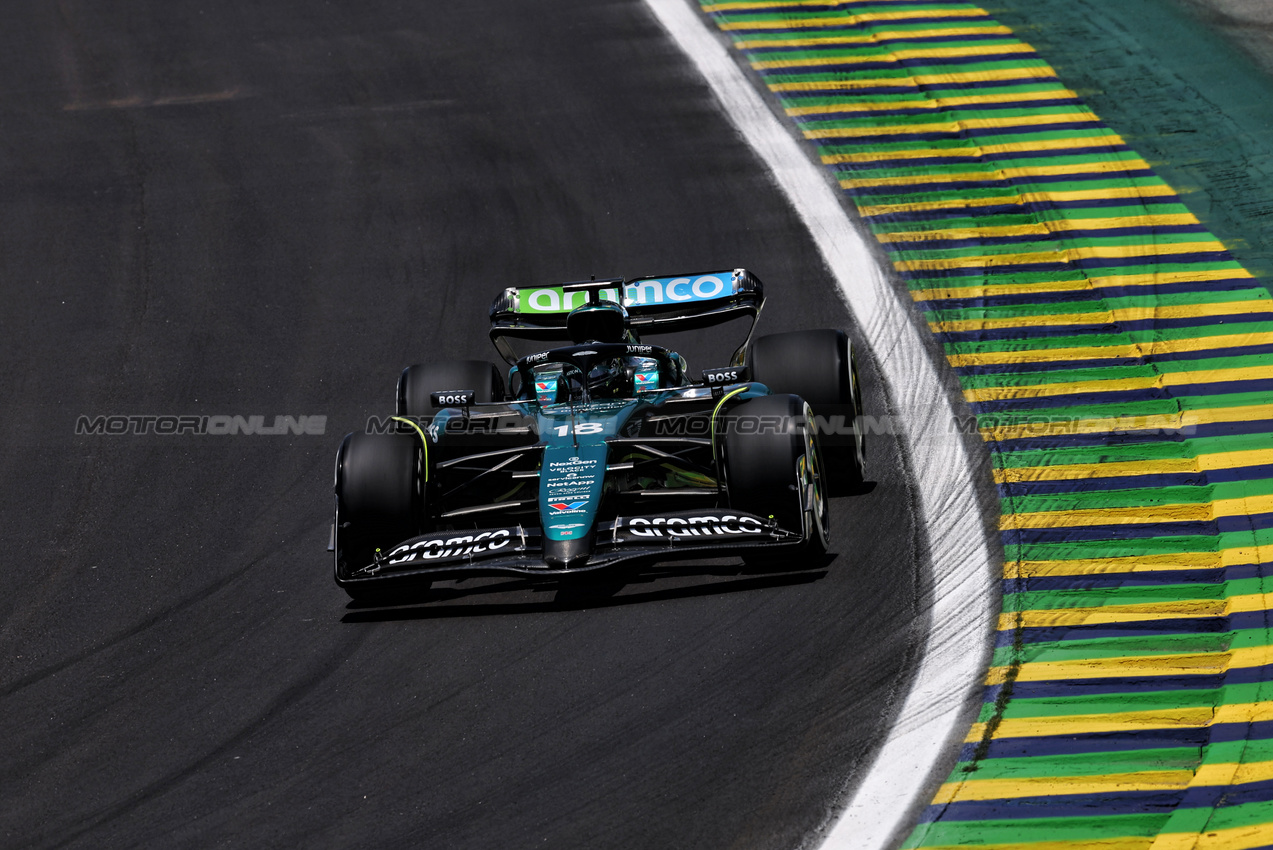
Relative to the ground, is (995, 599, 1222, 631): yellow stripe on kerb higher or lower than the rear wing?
lower

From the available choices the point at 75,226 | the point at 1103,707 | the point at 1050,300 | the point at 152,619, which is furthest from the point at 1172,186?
the point at 75,226

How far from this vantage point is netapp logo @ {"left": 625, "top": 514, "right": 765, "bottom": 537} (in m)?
8.41

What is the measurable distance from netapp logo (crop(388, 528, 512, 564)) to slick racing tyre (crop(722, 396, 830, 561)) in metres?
1.37

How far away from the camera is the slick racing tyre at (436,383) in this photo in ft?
33.7

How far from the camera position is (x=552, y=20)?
19.0 m

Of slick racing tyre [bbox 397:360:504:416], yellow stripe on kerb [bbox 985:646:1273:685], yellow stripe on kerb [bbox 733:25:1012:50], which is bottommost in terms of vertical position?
yellow stripe on kerb [bbox 985:646:1273:685]

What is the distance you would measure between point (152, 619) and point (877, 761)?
4.62 meters

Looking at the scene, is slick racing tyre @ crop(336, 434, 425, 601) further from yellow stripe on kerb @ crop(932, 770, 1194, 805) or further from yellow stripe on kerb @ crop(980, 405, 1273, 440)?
yellow stripe on kerb @ crop(980, 405, 1273, 440)

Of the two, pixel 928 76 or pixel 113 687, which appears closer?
pixel 113 687

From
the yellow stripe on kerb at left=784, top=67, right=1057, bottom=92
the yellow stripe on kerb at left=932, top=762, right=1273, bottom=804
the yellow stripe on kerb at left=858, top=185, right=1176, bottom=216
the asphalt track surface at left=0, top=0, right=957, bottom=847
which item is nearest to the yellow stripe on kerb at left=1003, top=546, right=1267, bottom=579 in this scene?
the asphalt track surface at left=0, top=0, right=957, bottom=847

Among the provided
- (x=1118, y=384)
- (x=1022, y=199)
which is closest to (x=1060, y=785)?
(x=1118, y=384)

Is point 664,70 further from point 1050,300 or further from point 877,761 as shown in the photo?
point 877,761

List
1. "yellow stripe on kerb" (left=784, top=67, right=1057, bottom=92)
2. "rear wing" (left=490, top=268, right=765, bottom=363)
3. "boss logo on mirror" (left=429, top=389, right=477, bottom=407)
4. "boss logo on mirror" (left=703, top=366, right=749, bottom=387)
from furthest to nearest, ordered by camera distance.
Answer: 1. "yellow stripe on kerb" (left=784, top=67, right=1057, bottom=92)
2. "rear wing" (left=490, top=268, right=765, bottom=363)
3. "boss logo on mirror" (left=429, top=389, right=477, bottom=407)
4. "boss logo on mirror" (left=703, top=366, right=749, bottom=387)

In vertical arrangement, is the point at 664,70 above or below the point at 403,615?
above
